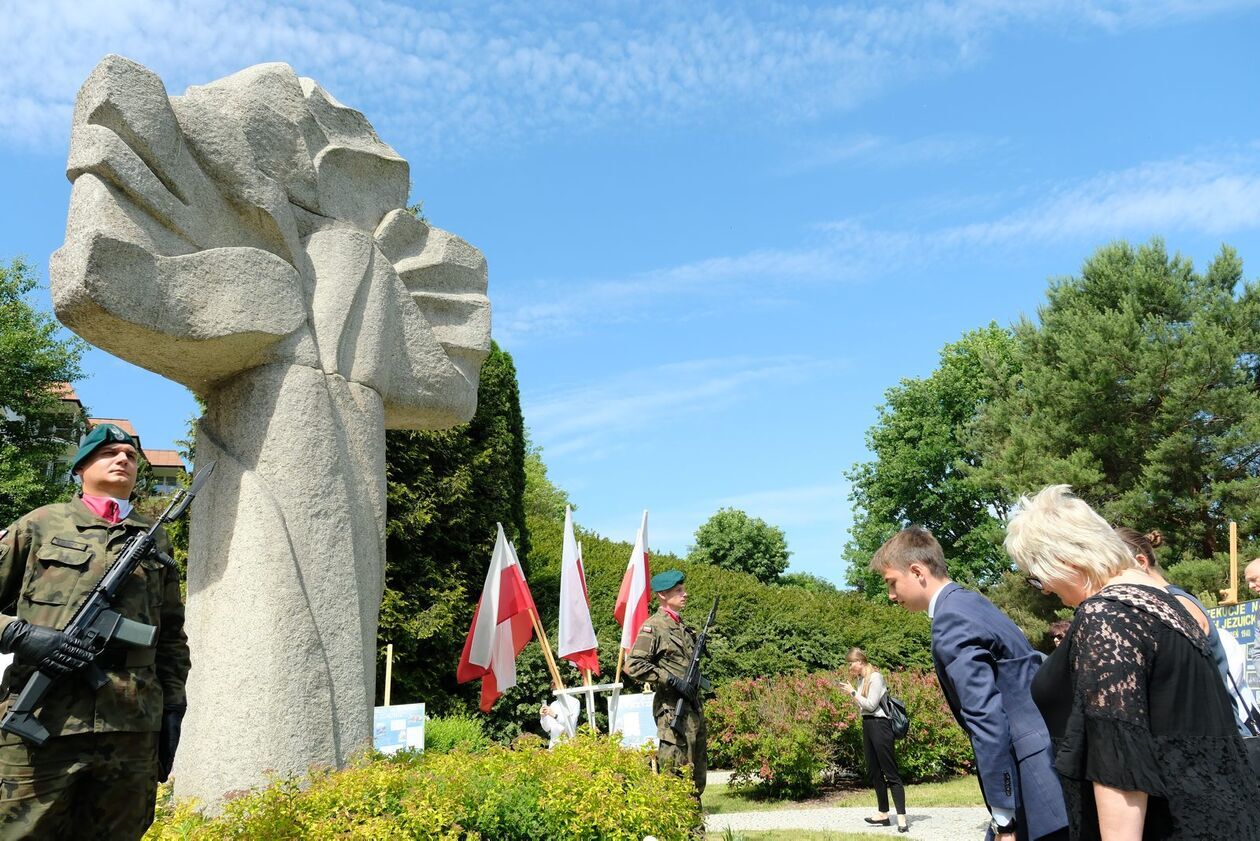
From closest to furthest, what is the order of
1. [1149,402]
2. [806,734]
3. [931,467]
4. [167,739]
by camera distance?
1. [167,739]
2. [806,734]
3. [1149,402]
4. [931,467]

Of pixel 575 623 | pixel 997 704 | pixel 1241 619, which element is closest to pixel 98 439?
pixel 997 704

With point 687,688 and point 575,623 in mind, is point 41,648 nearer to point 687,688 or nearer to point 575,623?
point 687,688

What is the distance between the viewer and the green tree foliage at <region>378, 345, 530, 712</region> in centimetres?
1380

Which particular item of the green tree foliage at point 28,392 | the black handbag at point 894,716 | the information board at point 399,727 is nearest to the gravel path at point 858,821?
the black handbag at point 894,716

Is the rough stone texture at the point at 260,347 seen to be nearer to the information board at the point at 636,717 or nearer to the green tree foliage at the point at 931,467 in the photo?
the information board at the point at 636,717

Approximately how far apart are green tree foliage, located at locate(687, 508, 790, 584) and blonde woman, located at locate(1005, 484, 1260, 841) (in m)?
43.9

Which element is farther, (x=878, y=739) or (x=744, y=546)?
(x=744, y=546)

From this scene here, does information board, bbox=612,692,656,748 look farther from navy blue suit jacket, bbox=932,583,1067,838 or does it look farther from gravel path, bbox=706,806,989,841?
navy blue suit jacket, bbox=932,583,1067,838

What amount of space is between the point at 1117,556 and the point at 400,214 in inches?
167

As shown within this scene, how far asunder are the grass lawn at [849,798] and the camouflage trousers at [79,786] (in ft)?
26.7

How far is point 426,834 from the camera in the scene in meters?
3.94

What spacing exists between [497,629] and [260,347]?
5.27 m

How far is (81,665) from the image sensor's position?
313 cm

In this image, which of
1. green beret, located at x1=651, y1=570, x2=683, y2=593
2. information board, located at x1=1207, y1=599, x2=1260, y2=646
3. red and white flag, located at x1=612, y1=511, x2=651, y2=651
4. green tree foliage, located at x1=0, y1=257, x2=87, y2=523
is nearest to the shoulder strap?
information board, located at x1=1207, y1=599, x2=1260, y2=646
